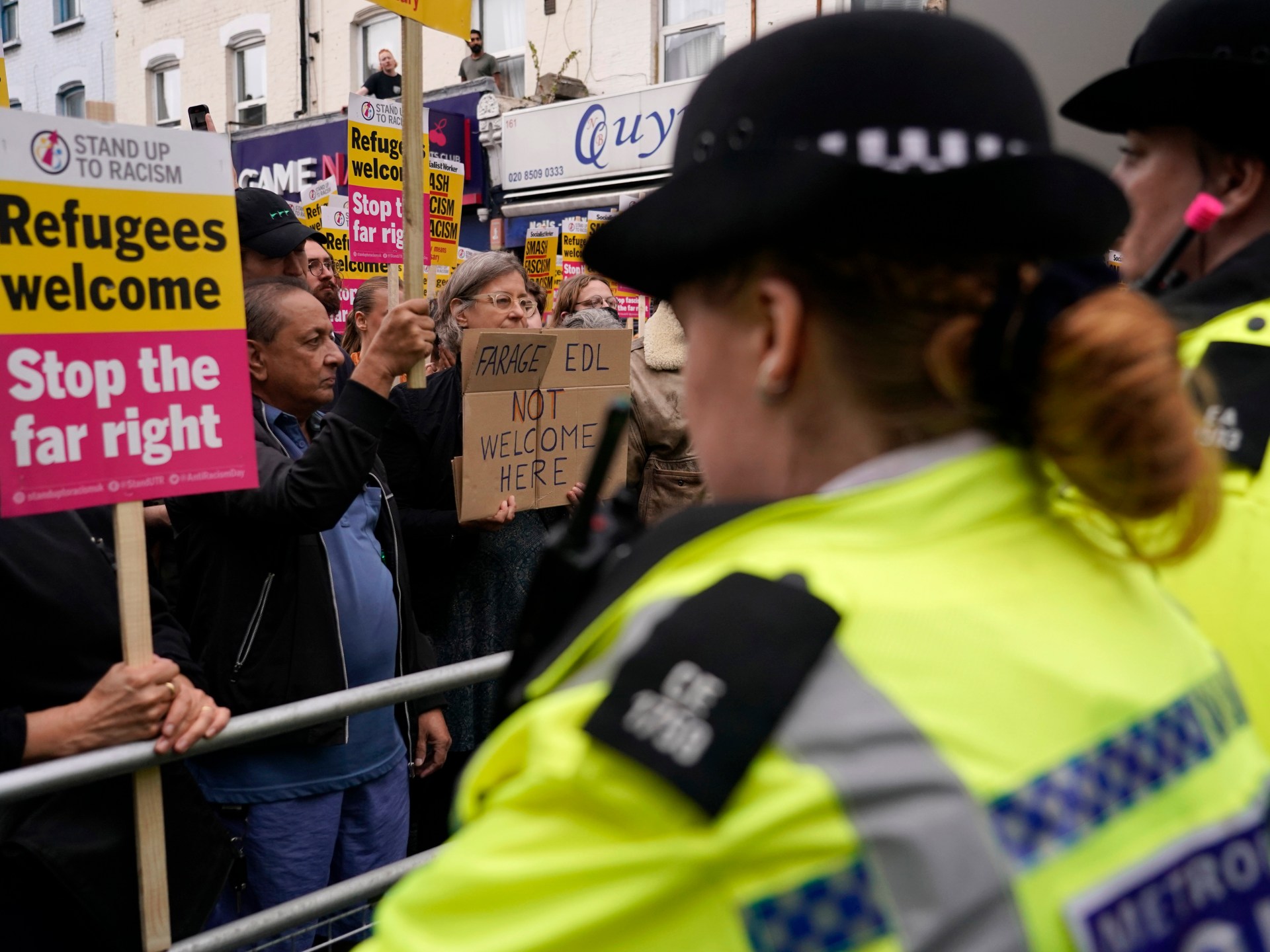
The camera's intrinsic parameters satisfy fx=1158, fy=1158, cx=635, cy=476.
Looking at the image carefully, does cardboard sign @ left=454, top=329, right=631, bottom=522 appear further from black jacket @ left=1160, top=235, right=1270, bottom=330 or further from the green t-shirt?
the green t-shirt

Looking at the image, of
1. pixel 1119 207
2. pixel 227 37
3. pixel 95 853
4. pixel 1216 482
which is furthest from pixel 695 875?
pixel 227 37

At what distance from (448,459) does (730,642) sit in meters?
3.27

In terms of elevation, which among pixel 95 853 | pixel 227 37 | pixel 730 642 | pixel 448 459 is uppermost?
pixel 227 37

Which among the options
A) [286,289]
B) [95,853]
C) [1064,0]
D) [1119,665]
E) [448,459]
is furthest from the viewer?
[448,459]

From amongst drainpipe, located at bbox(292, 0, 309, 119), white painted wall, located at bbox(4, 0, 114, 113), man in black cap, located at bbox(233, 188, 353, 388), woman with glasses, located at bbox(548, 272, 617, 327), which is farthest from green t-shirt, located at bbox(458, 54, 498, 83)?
man in black cap, located at bbox(233, 188, 353, 388)

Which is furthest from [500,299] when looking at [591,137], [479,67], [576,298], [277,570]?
[479,67]

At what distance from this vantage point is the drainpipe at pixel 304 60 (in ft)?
59.8

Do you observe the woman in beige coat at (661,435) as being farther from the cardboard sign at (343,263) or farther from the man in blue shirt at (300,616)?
the cardboard sign at (343,263)

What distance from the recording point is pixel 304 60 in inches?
723

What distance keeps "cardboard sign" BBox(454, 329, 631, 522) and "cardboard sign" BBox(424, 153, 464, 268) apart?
13.9 feet

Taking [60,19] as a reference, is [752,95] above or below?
below

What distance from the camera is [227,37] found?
63.1 feet

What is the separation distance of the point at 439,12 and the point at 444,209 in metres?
4.86

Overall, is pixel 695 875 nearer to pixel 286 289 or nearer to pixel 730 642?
pixel 730 642
